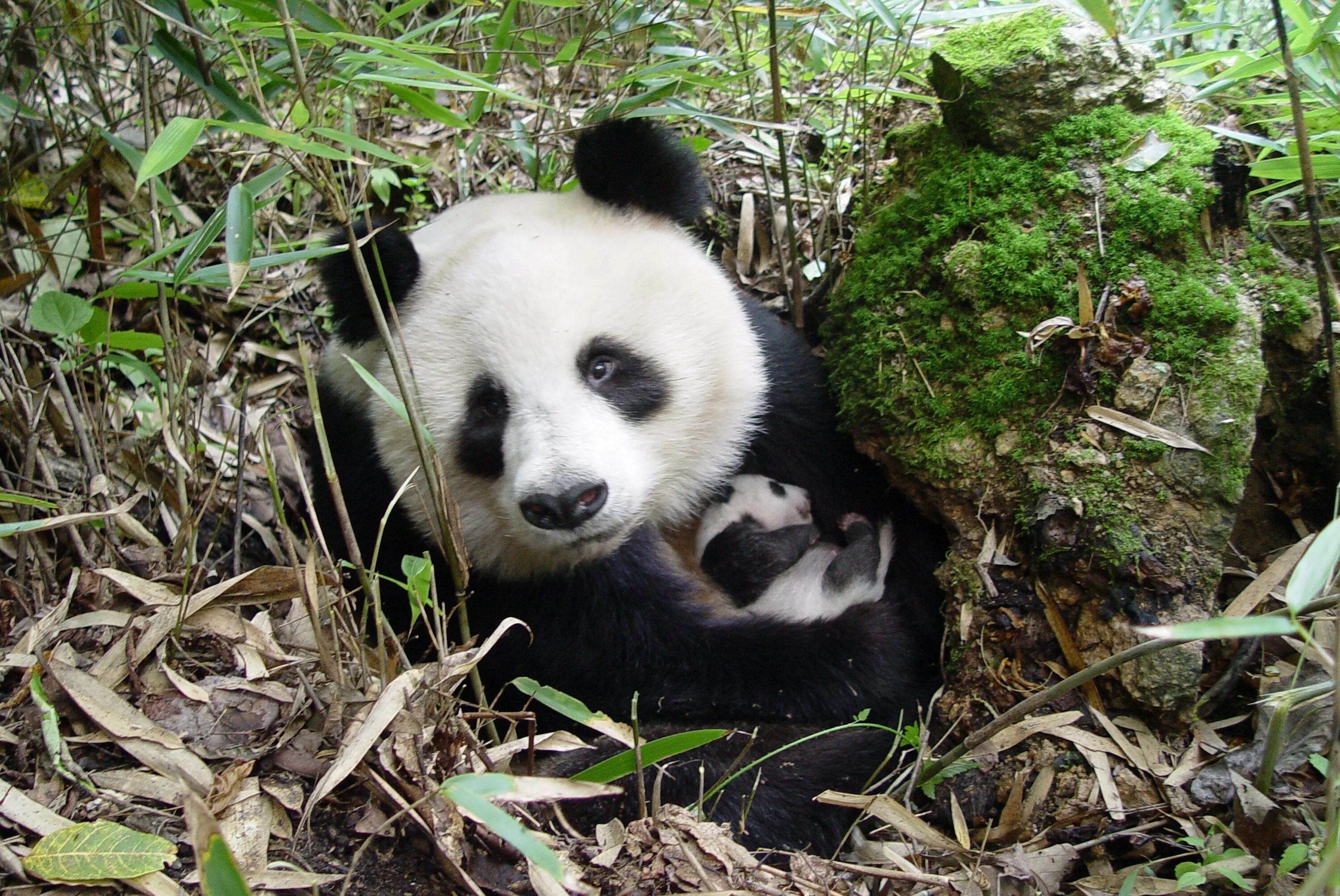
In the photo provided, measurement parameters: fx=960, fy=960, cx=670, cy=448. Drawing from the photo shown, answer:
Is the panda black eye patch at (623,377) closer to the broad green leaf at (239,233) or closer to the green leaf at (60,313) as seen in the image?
the broad green leaf at (239,233)

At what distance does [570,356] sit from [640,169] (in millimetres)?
768

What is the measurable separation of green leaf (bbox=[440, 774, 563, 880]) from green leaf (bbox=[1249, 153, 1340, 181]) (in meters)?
2.71

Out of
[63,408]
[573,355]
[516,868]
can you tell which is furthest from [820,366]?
[63,408]

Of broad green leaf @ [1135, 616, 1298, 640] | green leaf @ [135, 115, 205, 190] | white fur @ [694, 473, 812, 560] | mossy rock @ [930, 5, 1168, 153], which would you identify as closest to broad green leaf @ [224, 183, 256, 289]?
green leaf @ [135, 115, 205, 190]

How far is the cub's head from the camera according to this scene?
2754mm

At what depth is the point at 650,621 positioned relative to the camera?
3.12 m

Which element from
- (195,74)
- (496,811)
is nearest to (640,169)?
(195,74)

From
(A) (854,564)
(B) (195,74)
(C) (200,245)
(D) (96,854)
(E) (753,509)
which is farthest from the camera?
(E) (753,509)

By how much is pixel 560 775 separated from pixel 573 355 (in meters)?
1.20

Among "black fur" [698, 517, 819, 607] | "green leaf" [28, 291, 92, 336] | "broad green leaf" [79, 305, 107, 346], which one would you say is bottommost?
"black fur" [698, 517, 819, 607]

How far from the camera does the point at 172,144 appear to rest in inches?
82.2

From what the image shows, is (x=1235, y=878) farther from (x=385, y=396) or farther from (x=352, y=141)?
(x=352, y=141)

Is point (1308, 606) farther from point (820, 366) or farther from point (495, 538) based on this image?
point (495, 538)

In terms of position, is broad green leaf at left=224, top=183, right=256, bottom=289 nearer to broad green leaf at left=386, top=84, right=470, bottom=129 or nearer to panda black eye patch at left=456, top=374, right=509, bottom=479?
broad green leaf at left=386, top=84, right=470, bottom=129
